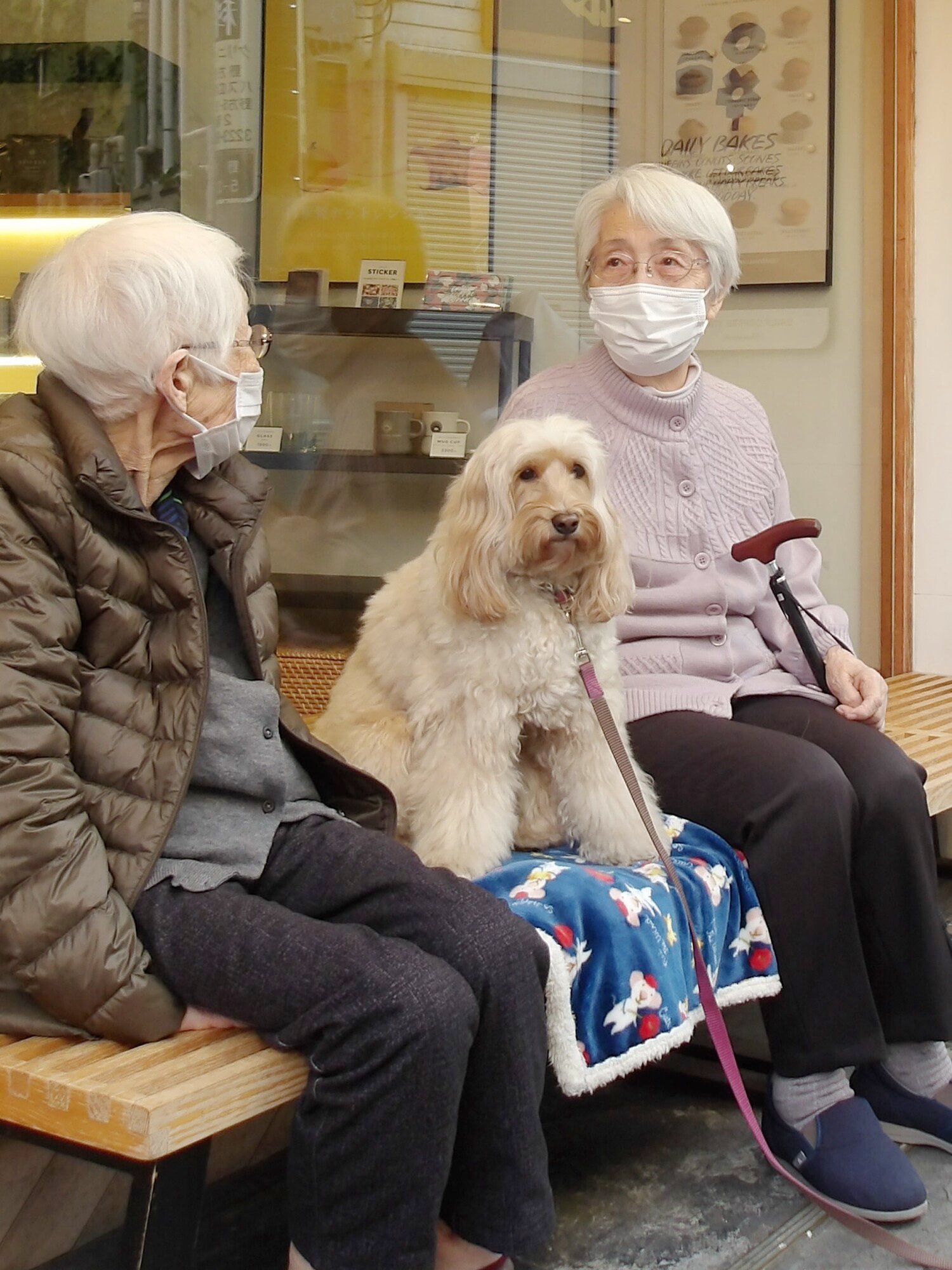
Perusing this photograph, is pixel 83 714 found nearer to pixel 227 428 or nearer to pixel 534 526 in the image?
pixel 227 428

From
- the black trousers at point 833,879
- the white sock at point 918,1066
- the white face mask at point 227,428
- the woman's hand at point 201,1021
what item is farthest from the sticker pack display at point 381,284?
the woman's hand at point 201,1021

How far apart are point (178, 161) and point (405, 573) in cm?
208

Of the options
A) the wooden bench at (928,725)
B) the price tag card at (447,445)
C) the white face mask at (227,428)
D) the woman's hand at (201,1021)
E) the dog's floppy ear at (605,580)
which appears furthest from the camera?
the price tag card at (447,445)

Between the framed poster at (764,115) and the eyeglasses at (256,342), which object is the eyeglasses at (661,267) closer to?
the eyeglasses at (256,342)

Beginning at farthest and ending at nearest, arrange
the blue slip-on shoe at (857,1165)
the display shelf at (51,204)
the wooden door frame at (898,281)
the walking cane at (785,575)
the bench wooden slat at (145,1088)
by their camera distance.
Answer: the wooden door frame at (898,281) → the display shelf at (51,204) → the walking cane at (785,575) → the blue slip-on shoe at (857,1165) → the bench wooden slat at (145,1088)

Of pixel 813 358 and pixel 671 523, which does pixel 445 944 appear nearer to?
pixel 671 523

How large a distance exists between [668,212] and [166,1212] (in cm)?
203

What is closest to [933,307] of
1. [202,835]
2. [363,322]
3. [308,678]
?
[363,322]

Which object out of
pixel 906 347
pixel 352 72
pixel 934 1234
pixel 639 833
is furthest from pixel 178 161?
pixel 934 1234

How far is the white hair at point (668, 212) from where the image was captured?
2.84 meters

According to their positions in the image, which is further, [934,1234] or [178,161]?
[178,161]

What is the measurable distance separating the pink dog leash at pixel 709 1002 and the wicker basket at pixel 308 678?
140 cm

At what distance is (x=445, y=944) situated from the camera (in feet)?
6.01

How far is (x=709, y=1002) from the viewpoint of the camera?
2289 millimetres
